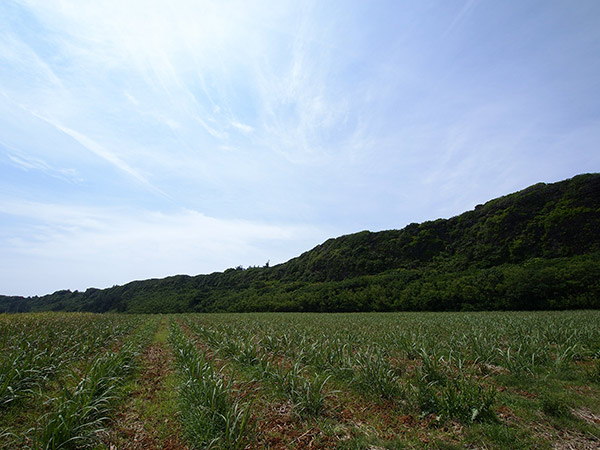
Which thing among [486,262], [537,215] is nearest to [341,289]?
[486,262]

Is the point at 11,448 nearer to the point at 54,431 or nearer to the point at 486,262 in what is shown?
the point at 54,431

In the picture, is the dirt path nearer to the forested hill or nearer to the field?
the field

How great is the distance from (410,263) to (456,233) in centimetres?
870

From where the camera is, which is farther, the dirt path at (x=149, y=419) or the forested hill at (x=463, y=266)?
the forested hill at (x=463, y=266)

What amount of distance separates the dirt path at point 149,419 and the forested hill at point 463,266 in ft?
89.2

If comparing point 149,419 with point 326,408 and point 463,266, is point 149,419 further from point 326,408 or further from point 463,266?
point 463,266

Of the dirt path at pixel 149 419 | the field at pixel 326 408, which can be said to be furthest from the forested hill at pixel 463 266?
the dirt path at pixel 149 419

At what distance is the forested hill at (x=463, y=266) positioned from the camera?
879 inches

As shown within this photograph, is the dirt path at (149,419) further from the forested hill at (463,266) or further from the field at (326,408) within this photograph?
the forested hill at (463,266)

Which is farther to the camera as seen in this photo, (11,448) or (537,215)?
(537,215)

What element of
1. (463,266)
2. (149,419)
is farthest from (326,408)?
(463,266)

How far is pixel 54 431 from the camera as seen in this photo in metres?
2.93

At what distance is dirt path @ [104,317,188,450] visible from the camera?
348 cm

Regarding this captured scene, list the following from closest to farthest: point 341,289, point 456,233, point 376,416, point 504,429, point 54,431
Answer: point 54,431 → point 504,429 → point 376,416 → point 341,289 → point 456,233
